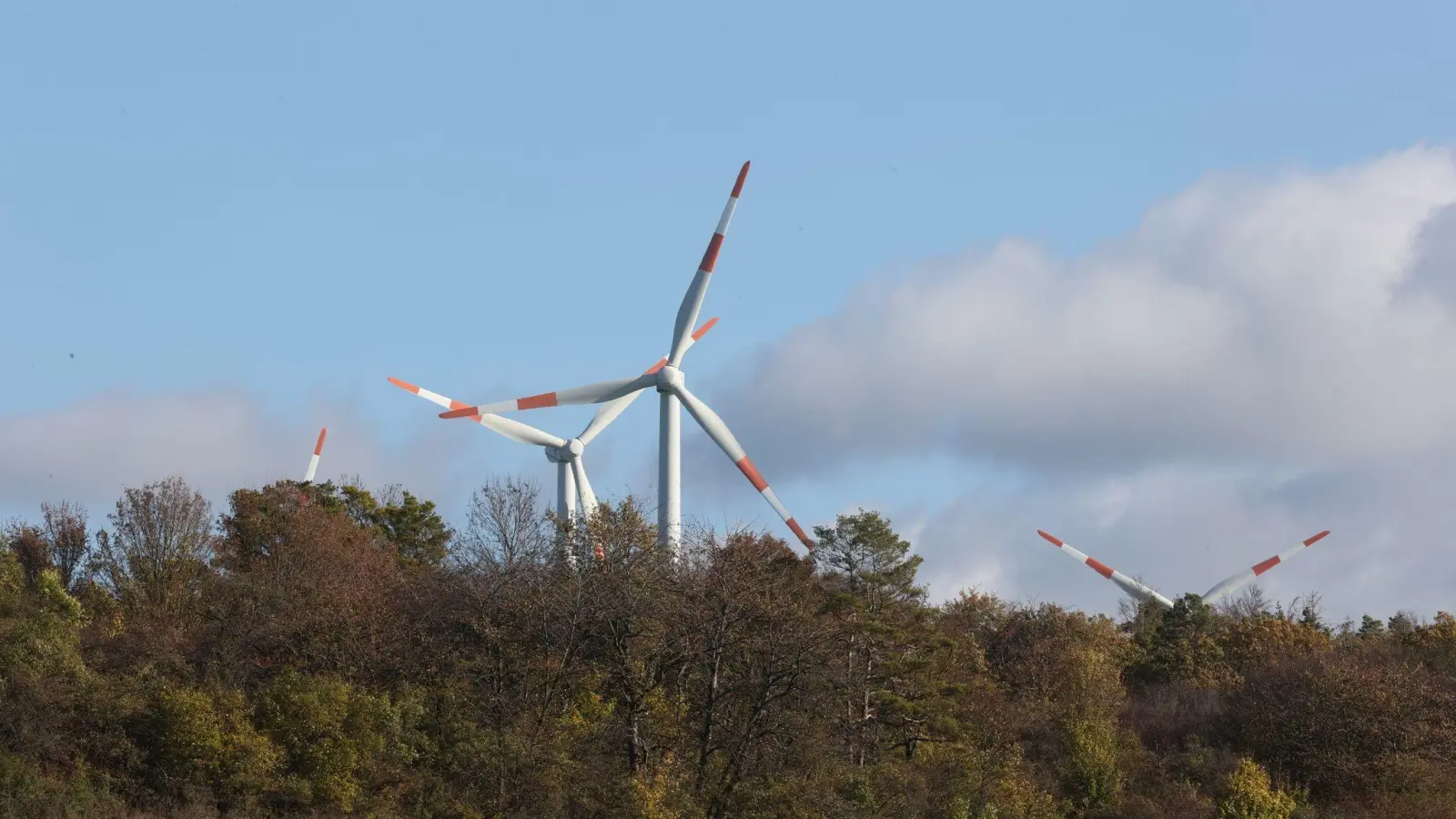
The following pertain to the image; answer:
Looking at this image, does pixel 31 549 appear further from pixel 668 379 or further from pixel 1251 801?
pixel 1251 801

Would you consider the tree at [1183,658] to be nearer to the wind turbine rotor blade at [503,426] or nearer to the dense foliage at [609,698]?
the dense foliage at [609,698]

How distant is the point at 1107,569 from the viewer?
106m

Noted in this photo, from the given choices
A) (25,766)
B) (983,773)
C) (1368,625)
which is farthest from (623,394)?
(1368,625)

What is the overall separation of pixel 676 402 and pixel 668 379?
1.03m

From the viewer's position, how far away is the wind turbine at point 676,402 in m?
71.1

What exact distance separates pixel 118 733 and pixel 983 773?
2600cm

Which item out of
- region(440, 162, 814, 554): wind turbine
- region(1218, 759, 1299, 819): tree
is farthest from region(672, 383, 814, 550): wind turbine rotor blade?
region(1218, 759, 1299, 819): tree

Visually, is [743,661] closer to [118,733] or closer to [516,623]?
[516,623]

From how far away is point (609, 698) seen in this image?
53.1 metres

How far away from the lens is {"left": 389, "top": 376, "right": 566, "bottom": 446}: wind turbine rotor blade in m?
80.1

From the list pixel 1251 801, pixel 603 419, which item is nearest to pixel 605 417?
pixel 603 419

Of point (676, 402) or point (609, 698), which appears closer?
point (609, 698)

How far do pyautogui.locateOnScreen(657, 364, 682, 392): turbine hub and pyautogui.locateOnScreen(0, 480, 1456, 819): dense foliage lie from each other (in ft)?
28.8

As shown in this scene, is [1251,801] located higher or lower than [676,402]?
lower
